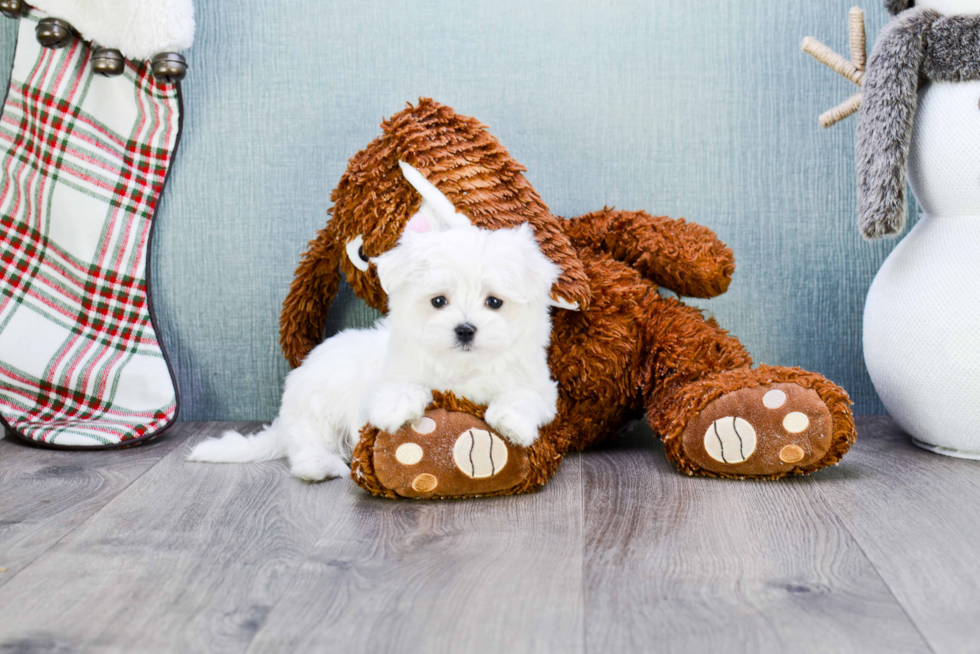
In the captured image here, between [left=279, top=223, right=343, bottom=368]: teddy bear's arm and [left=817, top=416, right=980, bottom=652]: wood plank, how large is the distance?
0.80 meters

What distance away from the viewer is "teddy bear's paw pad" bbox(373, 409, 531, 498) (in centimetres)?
102

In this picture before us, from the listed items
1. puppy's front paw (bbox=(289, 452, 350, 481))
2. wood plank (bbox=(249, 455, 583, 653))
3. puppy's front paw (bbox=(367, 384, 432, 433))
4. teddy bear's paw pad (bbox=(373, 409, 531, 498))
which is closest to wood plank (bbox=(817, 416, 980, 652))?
wood plank (bbox=(249, 455, 583, 653))

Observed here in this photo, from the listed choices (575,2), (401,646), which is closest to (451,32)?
(575,2)

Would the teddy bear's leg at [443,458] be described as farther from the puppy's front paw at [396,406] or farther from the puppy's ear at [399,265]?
the puppy's ear at [399,265]

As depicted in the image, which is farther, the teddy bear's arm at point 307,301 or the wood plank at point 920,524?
the teddy bear's arm at point 307,301

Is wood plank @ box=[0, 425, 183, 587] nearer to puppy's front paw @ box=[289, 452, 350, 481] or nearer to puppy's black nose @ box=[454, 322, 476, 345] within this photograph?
puppy's front paw @ box=[289, 452, 350, 481]

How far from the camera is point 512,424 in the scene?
101 centimetres

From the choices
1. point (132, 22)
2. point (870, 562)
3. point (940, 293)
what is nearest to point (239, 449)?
point (132, 22)

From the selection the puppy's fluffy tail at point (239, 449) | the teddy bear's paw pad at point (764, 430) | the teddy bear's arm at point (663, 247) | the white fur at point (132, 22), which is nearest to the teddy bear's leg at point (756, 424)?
the teddy bear's paw pad at point (764, 430)

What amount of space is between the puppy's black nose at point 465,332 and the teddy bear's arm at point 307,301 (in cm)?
41

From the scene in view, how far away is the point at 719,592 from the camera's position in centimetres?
77

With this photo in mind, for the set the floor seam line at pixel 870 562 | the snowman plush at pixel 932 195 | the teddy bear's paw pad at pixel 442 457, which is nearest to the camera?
the floor seam line at pixel 870 562

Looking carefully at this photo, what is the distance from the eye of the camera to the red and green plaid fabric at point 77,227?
1382 millimetres

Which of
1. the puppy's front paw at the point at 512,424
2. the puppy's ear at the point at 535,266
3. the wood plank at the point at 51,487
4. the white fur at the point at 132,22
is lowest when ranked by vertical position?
the wood plank at the point at 51,487
